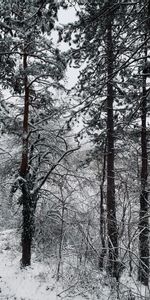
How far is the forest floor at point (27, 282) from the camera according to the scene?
28.4ft

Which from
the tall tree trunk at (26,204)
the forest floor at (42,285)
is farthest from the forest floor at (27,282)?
the tall tree trunk at (26,204)

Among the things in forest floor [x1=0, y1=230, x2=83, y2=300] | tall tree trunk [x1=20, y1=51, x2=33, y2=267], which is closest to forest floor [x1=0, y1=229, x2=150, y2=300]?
forest floor [x1=0, y1=230, x2=83, y2=300]

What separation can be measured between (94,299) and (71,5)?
8338 mm

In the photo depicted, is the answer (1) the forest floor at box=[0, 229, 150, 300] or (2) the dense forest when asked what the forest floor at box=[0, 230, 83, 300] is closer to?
(1) the forest floor at box=[0, 229, 150, 300]

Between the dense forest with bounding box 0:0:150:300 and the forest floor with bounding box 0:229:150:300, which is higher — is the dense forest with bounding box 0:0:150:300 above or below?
above

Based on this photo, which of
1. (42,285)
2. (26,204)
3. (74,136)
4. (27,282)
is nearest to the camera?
(74,136)

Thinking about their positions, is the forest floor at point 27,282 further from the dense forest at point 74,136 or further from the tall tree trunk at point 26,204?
the tall tree trunk at point 26,204

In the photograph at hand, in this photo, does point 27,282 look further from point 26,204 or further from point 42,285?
point 26,204

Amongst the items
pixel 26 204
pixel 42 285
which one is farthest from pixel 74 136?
pixel 42 285

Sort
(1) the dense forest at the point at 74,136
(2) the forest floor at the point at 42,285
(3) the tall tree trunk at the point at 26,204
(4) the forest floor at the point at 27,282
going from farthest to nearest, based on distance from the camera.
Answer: (3) the tall tree trunk at the point at 26,204, (4) the forest floor at the point at 27,282, (2) the forest floor at the point at 42,285, (1) the dense forest at the point at 74,136

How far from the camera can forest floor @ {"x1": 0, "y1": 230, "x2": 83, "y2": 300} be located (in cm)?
865

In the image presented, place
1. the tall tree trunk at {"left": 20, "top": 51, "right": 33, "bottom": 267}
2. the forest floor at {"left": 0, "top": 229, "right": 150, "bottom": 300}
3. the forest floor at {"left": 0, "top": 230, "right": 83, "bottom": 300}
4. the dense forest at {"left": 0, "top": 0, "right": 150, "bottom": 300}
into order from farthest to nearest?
the tall tree trunk at {"left": 20, "top": 51, "right": 33, "bottom": 267}
the forest floor at {"left": 0, "top": 230, "right": 83, "bottom": 300}
the forest floor at {"left": 0, "top": 229, "right": 150, "bottom": 300}
the dense forest at {"left": 0, "top": 0, "right": 150, "bottom": 300}

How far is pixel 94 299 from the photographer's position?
8.21m

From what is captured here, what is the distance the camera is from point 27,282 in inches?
374
